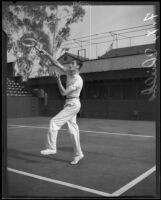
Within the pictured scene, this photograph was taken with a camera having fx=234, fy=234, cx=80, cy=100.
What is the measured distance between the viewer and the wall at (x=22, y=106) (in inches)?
632

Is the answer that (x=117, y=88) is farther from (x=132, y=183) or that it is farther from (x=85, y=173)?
(x=132, y=183)

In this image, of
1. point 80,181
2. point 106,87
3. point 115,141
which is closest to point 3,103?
point 80,181

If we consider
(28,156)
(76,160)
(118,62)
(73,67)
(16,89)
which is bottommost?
(28,156)

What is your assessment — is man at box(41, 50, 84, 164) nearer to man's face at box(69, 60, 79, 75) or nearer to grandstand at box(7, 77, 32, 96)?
man's face at box(69, 60, 79, 75)

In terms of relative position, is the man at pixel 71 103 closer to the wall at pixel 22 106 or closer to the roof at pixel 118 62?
the roof at pixel 118 62

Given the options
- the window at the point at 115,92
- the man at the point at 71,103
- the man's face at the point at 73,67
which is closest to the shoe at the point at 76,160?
the man at the point at 71,103

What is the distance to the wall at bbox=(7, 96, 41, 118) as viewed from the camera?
16047mm

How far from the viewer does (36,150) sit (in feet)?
17.2

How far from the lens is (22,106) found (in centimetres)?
1667

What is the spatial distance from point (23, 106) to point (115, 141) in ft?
37.7

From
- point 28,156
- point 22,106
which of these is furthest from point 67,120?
point 22,106

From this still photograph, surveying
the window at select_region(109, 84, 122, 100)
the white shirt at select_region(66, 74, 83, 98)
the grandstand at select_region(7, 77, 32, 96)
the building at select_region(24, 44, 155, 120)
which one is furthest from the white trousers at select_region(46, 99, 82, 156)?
the grandstand at select_region(7, 77, 32, 96)

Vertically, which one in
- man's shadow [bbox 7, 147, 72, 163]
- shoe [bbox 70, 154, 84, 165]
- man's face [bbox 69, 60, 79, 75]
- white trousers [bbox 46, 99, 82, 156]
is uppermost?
man's face [bbox 69, 60, 79, 75]

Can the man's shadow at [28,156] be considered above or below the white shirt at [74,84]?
below
